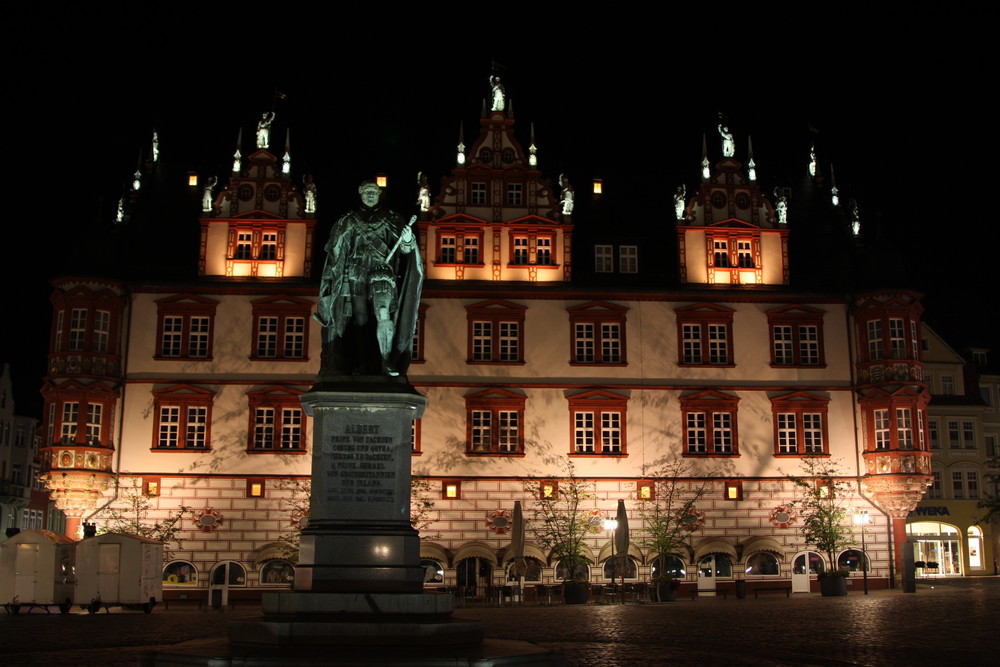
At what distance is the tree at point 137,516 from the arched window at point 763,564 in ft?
63.6

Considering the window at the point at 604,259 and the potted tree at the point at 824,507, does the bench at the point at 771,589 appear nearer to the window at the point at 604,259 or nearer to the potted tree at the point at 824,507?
the potted tree at the point at 824,507

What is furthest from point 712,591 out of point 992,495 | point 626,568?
point 992,495

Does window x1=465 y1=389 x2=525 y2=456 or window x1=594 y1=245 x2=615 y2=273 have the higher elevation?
window x1=594 y1=245 x2=615 y2=273

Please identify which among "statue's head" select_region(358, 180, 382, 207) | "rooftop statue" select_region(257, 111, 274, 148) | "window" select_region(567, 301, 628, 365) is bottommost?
"statue's head" select_region(358, 180, 382, 207)

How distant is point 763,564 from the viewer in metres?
40.3

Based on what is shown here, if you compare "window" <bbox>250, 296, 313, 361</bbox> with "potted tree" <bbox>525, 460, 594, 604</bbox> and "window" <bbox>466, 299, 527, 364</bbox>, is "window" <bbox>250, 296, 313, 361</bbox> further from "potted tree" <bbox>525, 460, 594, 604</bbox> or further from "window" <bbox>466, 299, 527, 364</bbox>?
"potted tree" <bbox>525, 460, 594, 604</bbox>

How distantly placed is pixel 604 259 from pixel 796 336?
7460 millimetres

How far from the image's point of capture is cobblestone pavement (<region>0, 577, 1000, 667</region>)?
1586 centimetres

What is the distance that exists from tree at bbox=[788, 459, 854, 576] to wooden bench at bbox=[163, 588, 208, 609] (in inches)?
802

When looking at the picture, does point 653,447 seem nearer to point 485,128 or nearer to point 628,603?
point 628,603

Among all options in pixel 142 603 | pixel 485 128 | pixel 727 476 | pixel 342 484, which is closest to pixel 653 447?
pixel 727 476

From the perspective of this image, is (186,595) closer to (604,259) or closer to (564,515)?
(564,515)

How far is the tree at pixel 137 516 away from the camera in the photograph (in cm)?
3828

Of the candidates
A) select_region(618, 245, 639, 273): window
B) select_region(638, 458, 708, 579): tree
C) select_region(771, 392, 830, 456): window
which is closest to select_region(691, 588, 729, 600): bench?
select_region(638, 458, 708, 579): tree
